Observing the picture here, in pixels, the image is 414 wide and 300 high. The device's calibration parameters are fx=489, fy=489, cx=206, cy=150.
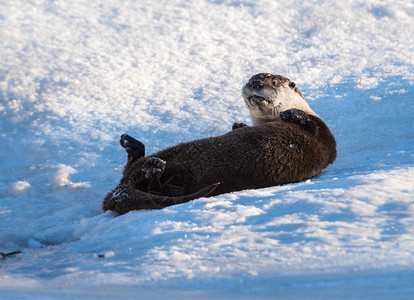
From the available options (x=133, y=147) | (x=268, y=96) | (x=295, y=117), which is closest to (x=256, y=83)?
(x=268, y=96)

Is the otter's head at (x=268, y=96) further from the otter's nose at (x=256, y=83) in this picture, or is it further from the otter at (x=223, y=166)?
the otter at (x=223, y=166)

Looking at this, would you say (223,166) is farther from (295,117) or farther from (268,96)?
(268,96)

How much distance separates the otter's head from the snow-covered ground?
0.65 meters

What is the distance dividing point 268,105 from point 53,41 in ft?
11.8

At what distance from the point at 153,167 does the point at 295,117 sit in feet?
3.88

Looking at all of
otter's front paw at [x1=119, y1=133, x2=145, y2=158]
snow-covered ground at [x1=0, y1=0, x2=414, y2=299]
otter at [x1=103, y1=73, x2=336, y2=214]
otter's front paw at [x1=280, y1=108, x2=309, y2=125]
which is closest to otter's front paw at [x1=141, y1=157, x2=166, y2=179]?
otter at [x1=103, y1=73, x2=336, y2=214]

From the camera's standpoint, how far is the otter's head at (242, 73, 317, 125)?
13.5ft

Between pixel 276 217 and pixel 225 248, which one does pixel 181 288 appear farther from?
pixel 276 217

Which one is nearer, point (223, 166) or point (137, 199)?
point (137, 199)

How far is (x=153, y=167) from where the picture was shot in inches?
122

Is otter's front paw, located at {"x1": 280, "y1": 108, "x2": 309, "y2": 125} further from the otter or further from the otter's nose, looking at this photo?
the otter's nose

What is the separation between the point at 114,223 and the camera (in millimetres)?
2693

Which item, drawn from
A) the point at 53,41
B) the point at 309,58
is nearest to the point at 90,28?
the point at 53,41

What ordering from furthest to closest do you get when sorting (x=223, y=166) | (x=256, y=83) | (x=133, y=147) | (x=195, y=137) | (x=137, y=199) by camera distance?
(x=195, y=137), (x=256, y=83), (x=133, y=147), (x=223, y=166), (x=137, y=199)
